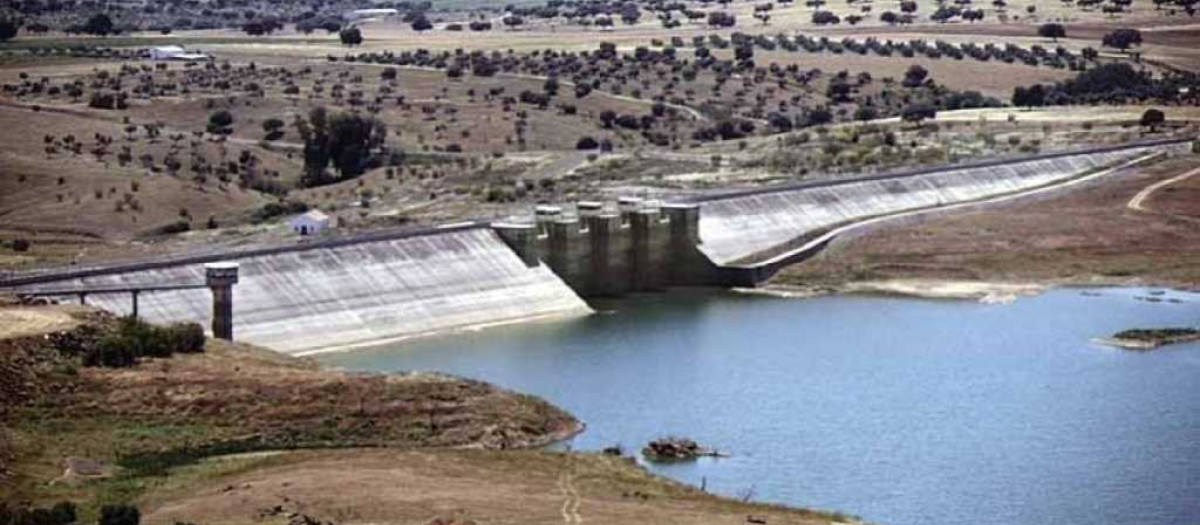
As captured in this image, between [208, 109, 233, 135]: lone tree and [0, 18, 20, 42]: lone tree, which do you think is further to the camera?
[0, 18, 20, 42]: lone tree

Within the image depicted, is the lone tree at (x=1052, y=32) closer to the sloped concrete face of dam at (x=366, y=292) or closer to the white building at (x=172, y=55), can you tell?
the white building at (x=172, y=55)

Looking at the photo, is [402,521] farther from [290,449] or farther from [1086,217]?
[1086,217]

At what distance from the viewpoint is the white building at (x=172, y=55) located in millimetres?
156375

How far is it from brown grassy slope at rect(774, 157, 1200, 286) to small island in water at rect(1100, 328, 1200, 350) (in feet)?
44.9

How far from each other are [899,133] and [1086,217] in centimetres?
2552

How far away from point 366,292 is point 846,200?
31.6 meters

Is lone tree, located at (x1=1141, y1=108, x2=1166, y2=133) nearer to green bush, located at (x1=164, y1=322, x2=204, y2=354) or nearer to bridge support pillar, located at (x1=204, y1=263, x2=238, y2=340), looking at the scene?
bridge support pillar, located at (x1=204, y1=263, x2=238, y2=340)

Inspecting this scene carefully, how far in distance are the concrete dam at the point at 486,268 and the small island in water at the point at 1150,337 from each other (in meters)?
15.3

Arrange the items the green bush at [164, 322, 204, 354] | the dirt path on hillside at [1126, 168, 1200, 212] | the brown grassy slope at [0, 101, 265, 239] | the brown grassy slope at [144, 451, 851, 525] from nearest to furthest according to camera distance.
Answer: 1. the brown grassy slope at [144, 451, 851, 525]
2. the green bush at [164, 322, 204, 354]
3. the brown grassy slope at [0, 101, 265, 239]
4. the dirt path on hillside at [1126, 168, 1200, 212]

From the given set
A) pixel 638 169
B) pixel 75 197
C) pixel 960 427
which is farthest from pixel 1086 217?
pixel 960 427

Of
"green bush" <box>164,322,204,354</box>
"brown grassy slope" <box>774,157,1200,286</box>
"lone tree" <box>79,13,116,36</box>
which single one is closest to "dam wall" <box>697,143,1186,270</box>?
"brown grassy slope" <box>774,157,1200,286</box>

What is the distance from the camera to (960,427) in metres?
58.2

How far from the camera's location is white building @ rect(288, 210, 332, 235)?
8444 cm

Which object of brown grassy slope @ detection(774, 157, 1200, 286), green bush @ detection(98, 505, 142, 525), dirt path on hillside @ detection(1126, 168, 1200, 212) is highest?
green bush @ detection(98, 505, 142, 525)
